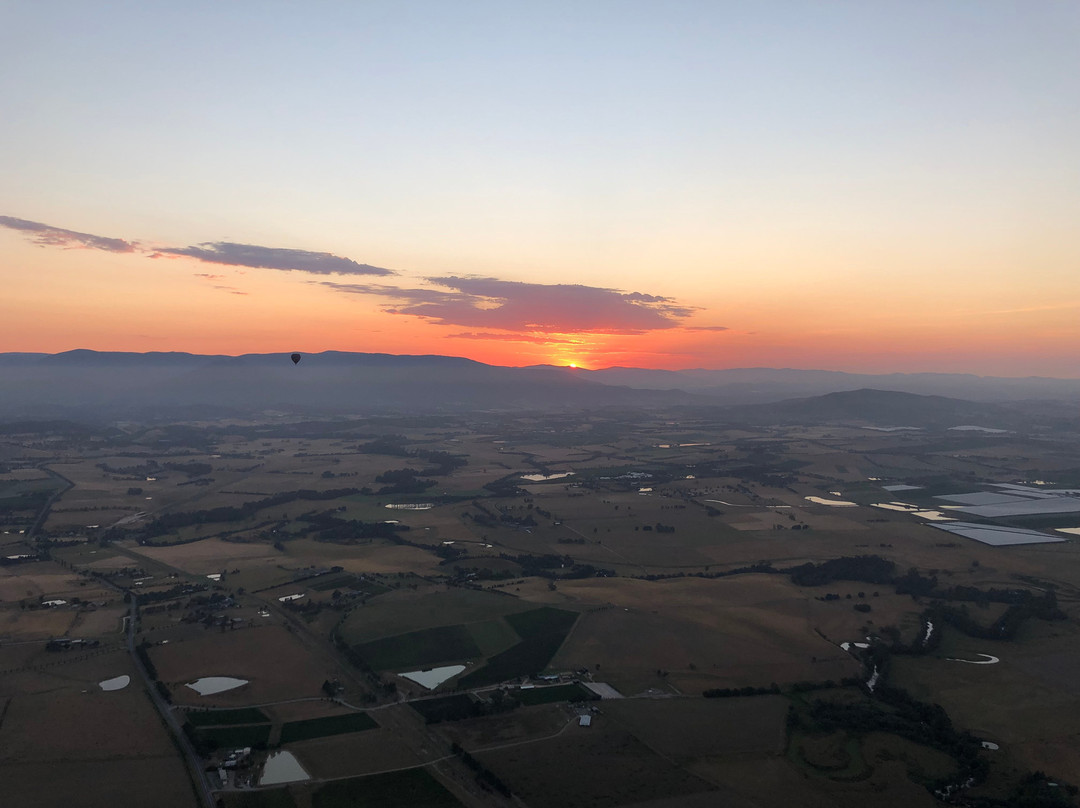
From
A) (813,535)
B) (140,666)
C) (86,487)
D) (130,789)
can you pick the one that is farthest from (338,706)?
(86,487)

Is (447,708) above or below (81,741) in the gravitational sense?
above

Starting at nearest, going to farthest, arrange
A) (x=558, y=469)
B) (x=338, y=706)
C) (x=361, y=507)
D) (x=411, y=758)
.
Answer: (x=411, y=758), (x=338, y=706), (x=361, y=507), (x=558, y=469)

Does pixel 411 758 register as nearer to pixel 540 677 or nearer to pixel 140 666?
pixel 540 677

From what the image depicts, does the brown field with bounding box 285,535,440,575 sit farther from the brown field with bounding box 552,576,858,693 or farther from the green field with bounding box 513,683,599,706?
the green field with bounding box 513,683,599,706

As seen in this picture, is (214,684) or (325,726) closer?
(325,726)

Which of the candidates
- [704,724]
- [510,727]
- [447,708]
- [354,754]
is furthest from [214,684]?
[704,724]

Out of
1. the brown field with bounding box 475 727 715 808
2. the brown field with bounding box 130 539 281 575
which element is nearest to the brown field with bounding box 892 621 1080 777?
the brown field with bounding box 475 727 715 808

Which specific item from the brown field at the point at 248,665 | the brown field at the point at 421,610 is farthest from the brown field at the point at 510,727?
the brown field at the point at 421,610

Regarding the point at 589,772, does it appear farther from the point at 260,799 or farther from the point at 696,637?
the point at 696,637
